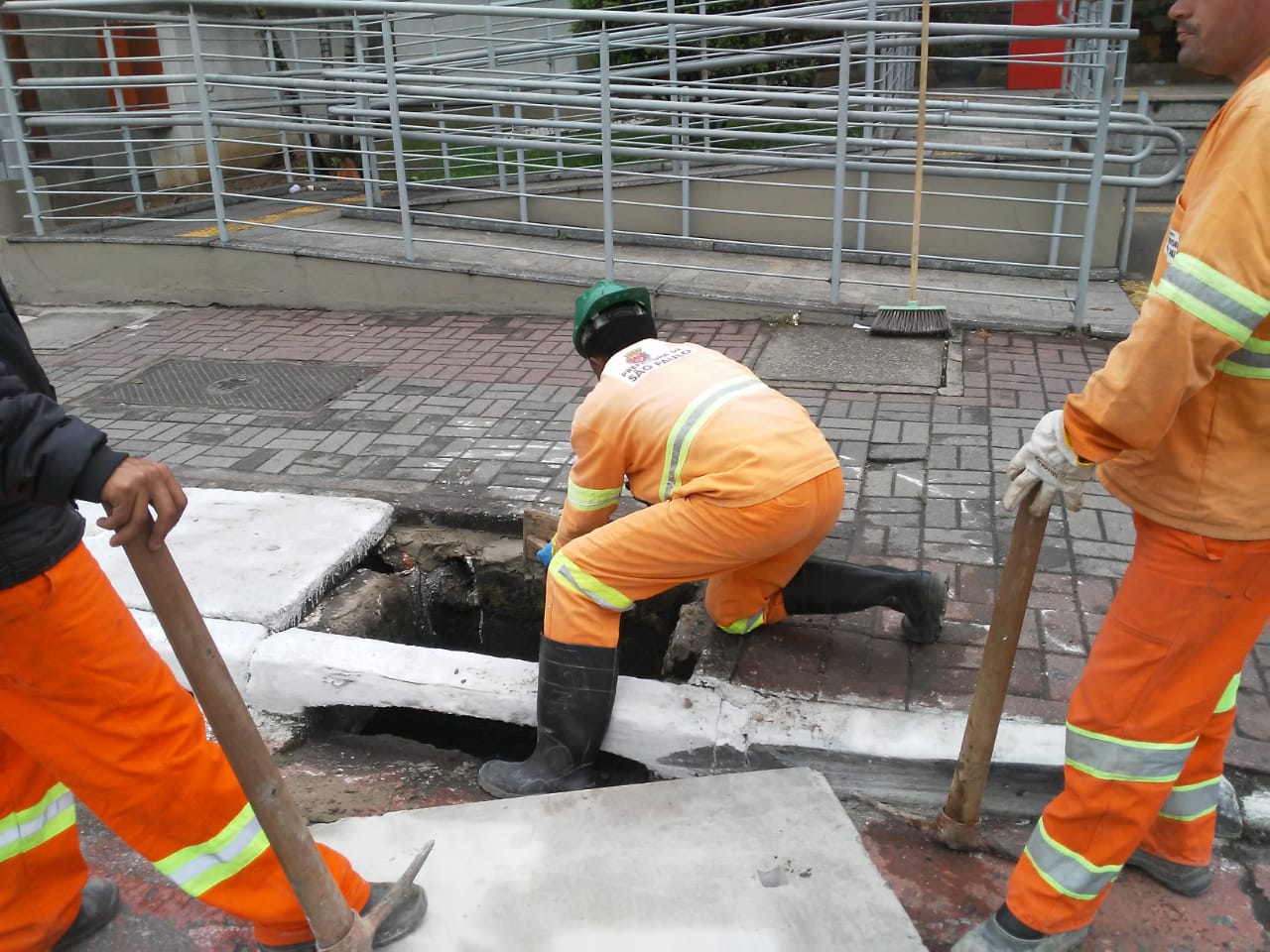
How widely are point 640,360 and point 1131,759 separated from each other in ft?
5.03

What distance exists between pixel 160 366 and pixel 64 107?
179 inches

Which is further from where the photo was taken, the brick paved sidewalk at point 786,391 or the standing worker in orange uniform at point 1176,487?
the brick paved sidewalk at point 786,391

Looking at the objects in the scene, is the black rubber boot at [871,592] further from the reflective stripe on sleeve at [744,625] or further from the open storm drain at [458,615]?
the open storm drain at [458,615]

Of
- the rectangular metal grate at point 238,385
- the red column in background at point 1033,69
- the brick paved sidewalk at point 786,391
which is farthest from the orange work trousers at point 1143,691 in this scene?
the red column in background at point 1033,69

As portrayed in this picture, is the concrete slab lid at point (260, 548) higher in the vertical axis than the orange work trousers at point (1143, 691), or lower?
lower

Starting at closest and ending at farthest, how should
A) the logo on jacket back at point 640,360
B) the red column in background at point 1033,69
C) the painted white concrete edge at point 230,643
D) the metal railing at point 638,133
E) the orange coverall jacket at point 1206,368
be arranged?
the orange coverall jacket at point 1206,368, the logo on jacket back at point 640,360, the painted white concrete edge at point 230,643, the metal railing at point 638,133, the red column in background at point 1033,69

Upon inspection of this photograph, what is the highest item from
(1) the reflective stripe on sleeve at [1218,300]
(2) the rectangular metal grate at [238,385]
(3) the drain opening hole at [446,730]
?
(1) the reflective stripe on sleeve at [1218,300]

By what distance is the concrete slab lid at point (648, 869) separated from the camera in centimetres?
211

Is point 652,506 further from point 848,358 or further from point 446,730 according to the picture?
point 848,358

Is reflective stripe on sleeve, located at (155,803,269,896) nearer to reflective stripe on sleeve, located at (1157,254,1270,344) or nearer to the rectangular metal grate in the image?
reflective stripe on sleeve, located at (1157,254,1270,344)

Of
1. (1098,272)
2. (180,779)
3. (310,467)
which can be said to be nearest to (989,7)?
(1098,272)

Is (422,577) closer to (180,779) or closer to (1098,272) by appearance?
(180,779)

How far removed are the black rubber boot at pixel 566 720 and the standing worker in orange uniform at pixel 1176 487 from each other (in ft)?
3.43

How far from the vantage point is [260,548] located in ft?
12.3
